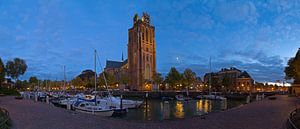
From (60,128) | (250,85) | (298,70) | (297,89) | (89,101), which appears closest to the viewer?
(60,128)

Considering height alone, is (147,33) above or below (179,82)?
above

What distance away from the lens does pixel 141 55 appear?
543ft

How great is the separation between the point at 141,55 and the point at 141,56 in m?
0.65

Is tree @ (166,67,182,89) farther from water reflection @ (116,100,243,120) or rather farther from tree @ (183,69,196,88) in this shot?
water reflection @ (116,100,243,120)

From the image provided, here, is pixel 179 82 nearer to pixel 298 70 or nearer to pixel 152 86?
pixel 152 86

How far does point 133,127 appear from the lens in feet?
55.3

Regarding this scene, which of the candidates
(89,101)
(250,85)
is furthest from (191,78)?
(89,101)

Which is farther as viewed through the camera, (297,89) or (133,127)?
(297,89)

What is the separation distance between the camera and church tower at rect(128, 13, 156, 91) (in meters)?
163

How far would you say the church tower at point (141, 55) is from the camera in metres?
163

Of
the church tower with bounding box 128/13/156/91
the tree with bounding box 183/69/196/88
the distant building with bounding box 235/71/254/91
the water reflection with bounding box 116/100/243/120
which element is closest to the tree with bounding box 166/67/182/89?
the tree with bounding box 183/69/196/88

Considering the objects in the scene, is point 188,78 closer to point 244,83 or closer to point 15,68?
point 244,83

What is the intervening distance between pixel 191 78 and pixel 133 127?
334 ft

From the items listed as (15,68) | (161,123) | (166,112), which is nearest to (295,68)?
(166,112)
